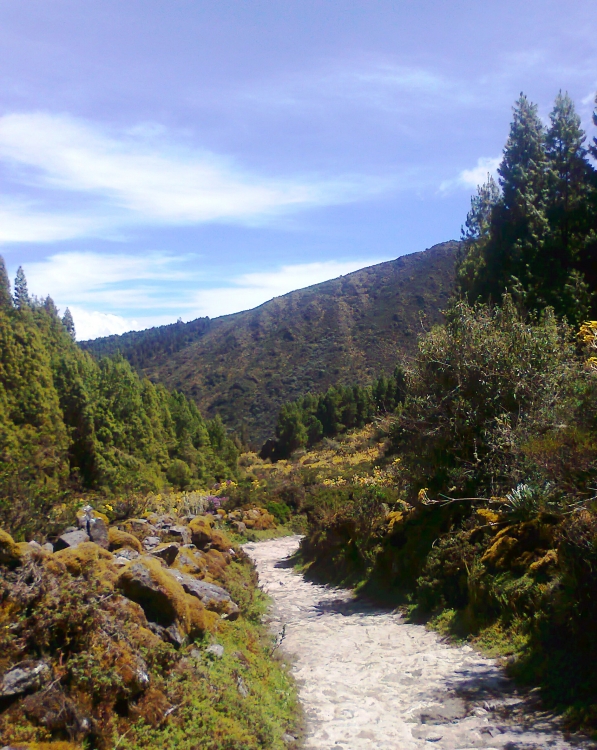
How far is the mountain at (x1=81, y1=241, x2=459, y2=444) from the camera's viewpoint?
82.1 m

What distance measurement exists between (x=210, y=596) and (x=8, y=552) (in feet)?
12.2

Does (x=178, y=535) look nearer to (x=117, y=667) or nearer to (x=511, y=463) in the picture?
(x=511, y=463)

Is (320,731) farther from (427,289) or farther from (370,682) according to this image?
(427,289)

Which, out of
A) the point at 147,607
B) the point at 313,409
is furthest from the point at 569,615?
the point at 313,409

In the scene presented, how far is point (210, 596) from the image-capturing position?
8.13 metres

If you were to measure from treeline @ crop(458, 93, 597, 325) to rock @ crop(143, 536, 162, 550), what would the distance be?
1236cm

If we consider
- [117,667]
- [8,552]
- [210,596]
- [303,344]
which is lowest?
[210,596]

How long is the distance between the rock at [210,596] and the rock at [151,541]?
186cm

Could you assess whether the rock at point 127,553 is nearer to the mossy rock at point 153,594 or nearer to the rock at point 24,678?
the mossy rock at point 153,594

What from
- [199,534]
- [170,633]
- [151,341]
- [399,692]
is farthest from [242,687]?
[151,341]

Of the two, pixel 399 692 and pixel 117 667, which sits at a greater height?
pixel 117 667

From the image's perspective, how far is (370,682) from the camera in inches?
275

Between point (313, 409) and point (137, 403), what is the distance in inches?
1309

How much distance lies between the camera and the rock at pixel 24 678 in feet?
13.1
